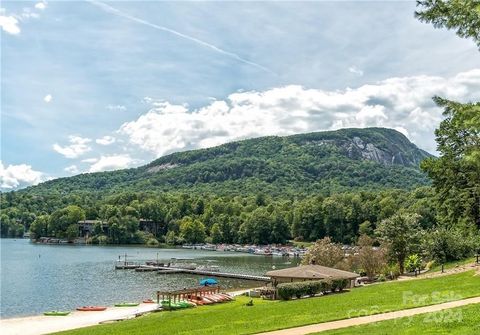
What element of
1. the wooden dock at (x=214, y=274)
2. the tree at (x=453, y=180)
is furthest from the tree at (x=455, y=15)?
the wooden dock at (x=214, y=274)

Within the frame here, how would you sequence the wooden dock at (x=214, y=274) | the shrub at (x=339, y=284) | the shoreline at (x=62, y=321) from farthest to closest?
the wooden dock at (x=214, y=274)
the shrub at (x=339, y=284)
the shoreline at (x=62, y=321)

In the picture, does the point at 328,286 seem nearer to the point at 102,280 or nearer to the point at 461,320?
the point at 461,320

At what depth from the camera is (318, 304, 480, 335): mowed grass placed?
46.7ft

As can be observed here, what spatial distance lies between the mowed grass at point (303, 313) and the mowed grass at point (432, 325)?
321 centimetres

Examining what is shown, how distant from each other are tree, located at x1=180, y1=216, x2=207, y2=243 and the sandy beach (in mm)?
118678

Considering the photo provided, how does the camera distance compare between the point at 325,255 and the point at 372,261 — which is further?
the point at 325,255

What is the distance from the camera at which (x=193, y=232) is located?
527 feet

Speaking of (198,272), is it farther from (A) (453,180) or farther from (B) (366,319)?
(B) (366,319)

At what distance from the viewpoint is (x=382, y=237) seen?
47.5 m

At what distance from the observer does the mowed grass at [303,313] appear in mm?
20875

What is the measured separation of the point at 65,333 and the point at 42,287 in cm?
3452

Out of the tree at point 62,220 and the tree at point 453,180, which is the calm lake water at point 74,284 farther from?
the tree at point 62,220

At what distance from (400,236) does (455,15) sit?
119ft

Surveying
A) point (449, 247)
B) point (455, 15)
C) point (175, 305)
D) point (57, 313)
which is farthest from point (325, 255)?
point (455, 15)
